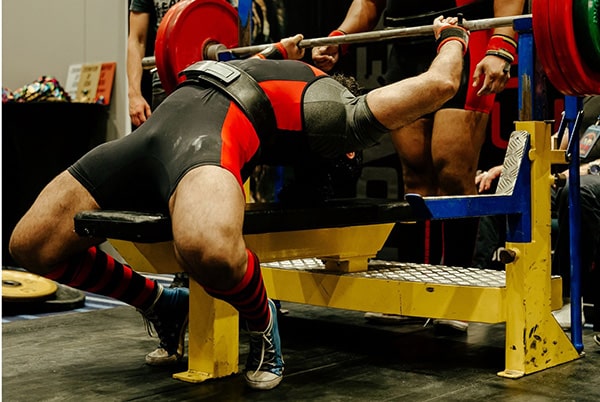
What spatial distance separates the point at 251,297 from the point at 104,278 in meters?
0.55

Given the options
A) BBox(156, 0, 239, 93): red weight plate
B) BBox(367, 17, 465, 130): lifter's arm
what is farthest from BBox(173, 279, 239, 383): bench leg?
BBox(156, 0, 239, 93): red weight plate

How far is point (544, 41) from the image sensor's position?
225 cm

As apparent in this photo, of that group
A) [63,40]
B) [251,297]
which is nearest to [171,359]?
[251,297]

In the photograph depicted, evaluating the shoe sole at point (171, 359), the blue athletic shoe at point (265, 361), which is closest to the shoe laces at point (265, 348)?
the blue athletic shoe at point (265, 361)

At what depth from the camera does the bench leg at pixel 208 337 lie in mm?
2340

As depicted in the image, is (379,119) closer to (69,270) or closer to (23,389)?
(69,270)

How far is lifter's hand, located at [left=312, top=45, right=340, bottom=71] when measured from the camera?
3125mm

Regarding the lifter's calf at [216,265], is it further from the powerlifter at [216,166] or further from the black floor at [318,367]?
the black floor at [318,367]

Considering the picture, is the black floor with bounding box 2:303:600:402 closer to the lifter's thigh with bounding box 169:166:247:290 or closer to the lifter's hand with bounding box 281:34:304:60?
the lifter's thigh with bounding box 169:166:247:290

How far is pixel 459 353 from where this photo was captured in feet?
9.12

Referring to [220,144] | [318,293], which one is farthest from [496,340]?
[220,144]

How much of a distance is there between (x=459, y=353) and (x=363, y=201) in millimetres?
633

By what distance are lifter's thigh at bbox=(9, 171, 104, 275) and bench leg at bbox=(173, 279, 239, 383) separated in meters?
0.38

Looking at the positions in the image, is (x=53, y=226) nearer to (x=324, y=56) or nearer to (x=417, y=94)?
(x=417, y=94)
